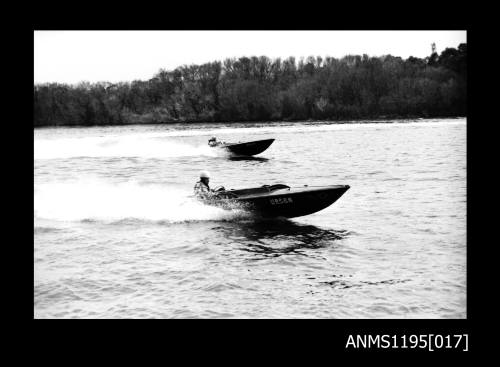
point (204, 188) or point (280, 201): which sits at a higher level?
point (204, 188)

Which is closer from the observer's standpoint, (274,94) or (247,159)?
(247,159)

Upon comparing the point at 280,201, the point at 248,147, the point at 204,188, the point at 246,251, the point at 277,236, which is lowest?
the point at 246,251

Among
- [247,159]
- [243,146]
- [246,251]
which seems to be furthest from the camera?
[247,159]

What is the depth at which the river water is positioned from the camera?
1124cm

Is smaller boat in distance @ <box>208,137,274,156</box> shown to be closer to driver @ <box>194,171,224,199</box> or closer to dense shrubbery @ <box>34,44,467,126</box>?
driver @ <box>194,171,224,199</box>

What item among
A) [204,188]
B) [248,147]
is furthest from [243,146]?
[204,188]

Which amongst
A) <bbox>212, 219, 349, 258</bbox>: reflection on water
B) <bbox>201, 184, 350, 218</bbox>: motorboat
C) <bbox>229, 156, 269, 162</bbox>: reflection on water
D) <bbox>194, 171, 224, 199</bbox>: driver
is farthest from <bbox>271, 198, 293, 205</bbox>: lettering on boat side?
<bbox>229, 156, 269, 162</bbox>: reflection on water

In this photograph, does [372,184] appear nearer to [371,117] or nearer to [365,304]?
[365,304]

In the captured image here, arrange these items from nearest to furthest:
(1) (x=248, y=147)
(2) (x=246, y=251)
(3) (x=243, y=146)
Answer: (2) (x=246, y=251) < (3) (x=243, y=146) < (1) (x=248, y=147)

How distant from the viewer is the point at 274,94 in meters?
101

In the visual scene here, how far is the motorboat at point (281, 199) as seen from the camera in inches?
676

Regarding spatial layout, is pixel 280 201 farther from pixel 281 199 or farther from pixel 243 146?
pixel 243 146

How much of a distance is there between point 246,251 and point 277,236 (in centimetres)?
173

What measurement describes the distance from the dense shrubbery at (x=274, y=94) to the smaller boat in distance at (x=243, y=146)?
49861 mm
